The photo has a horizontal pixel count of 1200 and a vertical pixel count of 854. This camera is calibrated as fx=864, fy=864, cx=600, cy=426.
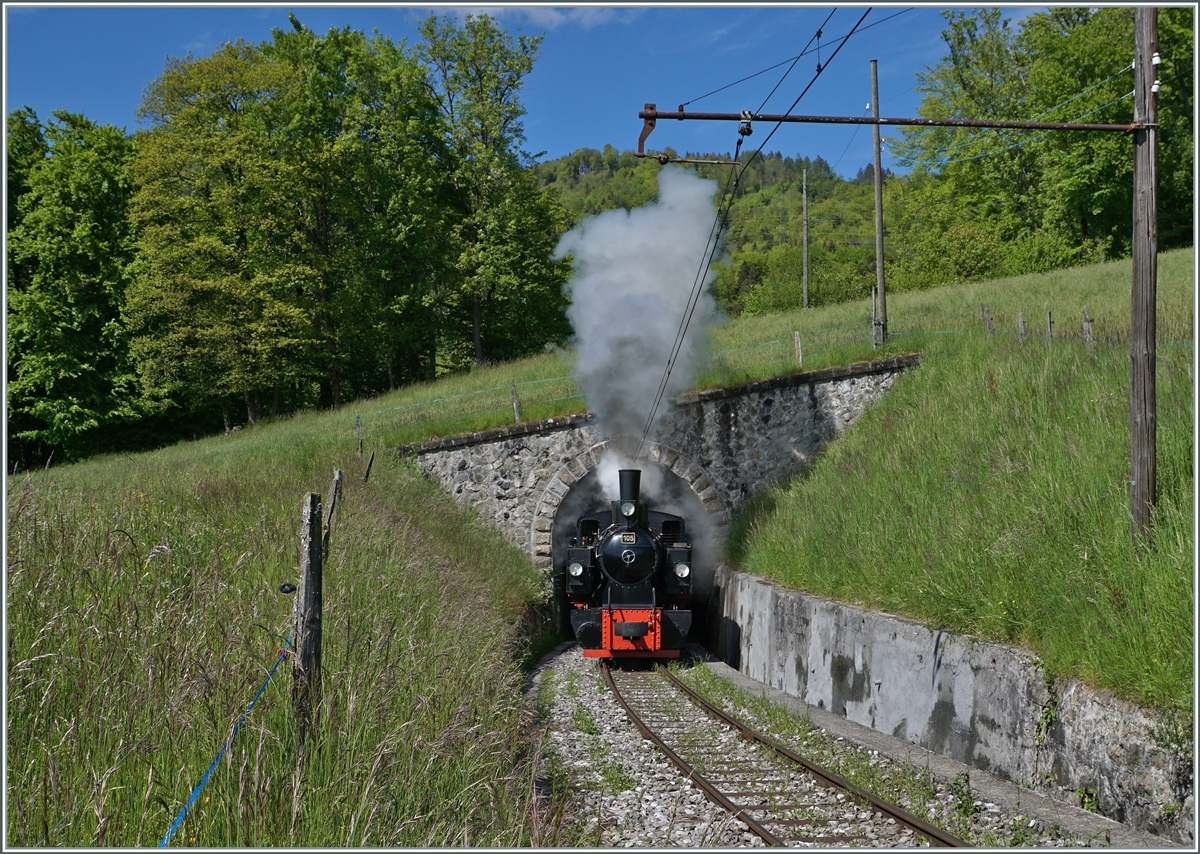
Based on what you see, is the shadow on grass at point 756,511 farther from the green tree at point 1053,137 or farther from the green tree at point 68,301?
the green tree at point 68,301

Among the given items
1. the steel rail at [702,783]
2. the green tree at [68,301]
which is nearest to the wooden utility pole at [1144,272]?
the steel rail at [702,783]

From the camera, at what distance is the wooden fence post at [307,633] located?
486 centimetres

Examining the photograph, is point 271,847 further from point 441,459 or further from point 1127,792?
point 441,459

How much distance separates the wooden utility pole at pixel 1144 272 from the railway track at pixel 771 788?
11.4 ft

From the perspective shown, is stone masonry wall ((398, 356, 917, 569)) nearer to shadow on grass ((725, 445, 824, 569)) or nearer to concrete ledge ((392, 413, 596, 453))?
concrete ledge ((392, 413, 596, 453))

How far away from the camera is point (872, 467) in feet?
52.4

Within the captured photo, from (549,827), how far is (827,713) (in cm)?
711

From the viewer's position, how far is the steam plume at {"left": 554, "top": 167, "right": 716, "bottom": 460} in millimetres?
17281

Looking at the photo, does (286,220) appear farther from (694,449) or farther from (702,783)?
(702,783)

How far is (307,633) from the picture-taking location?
16.6 ft

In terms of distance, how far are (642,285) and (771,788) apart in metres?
11.3

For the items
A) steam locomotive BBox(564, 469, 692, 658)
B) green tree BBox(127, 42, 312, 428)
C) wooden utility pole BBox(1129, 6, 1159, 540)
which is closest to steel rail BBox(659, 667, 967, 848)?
wooden utility pole BBox(1129, 6, 1159, 540)

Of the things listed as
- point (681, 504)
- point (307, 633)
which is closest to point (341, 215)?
point (681, 504)

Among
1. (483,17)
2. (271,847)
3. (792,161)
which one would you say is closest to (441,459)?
(271,847)
